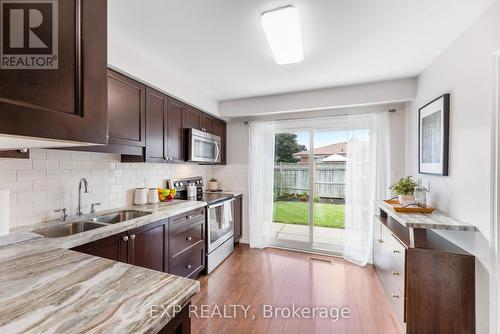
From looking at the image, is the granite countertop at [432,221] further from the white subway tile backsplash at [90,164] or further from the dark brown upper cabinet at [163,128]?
the white subway tile backsplash at [90,164]

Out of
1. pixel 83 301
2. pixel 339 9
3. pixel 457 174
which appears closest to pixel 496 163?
pixel 457 174

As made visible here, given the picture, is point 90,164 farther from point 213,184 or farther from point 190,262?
point 213,184

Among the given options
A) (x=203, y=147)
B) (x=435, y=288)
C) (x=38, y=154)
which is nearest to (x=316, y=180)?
(x=203, y=147)

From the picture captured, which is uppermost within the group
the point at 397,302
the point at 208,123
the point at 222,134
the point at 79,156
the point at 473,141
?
the point at 208,123

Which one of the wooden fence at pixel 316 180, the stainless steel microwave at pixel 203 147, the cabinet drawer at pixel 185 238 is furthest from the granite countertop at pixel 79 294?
the wooden fence at pixel 316 180

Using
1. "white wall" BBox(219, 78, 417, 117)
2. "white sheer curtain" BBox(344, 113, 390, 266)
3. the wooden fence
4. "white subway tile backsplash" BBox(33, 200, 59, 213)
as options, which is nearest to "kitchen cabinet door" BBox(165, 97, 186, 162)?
"white wall" BBox(219, 78, 417, 117)

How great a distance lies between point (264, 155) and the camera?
3617 mm

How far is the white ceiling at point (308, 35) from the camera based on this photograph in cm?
149

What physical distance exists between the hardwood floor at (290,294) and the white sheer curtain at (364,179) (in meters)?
0.27

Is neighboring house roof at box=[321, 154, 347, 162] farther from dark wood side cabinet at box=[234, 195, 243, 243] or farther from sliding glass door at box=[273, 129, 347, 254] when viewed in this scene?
dark wood side cabinet at box=[234, 195, 243, 243]

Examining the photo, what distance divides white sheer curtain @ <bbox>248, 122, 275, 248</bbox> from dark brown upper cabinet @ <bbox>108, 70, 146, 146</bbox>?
1.82 metres

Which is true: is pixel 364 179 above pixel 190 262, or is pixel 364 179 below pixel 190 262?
above

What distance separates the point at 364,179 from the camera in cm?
310

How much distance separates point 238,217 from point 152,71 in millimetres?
2432
